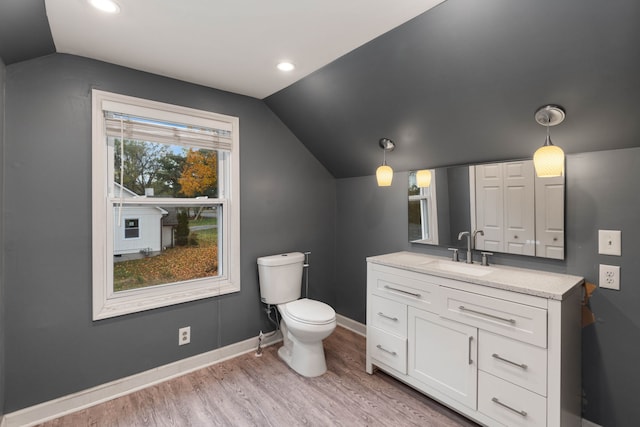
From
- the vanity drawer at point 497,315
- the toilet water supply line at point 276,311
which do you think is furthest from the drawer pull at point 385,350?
the toilet water supply line at point 276,311

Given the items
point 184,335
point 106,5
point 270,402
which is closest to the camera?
point 106,5

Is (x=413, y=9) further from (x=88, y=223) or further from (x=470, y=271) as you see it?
(x=88, y=223)

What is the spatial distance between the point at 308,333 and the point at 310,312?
0.16 m

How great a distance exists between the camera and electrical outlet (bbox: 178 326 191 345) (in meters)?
2.41

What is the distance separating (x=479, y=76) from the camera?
5.65 ft

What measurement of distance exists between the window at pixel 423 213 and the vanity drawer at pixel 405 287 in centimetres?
55

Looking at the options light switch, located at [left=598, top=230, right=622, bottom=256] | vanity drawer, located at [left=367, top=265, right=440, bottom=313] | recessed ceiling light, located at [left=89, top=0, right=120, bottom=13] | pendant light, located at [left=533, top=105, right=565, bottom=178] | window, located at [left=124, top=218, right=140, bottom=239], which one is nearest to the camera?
recessed ceiling light, located at [left=89, top=0, right=120, bottom=13]

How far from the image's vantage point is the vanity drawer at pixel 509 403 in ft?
5.10

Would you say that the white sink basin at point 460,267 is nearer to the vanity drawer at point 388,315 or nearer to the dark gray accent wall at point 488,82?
the vanity drawer at point 388,315

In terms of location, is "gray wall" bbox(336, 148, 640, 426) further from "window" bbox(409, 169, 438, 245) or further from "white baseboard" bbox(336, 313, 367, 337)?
"white baseboard" bbox(336, 313, 367, 337)

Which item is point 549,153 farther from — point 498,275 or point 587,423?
point 587,423

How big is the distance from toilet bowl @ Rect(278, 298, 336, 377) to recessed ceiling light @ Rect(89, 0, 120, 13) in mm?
2125

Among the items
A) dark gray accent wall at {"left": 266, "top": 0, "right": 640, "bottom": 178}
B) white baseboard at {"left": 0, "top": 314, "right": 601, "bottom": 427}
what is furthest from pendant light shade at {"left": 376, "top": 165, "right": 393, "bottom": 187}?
white baseboard at {"left": 0, "top": 314, "right": 601, "bottom": 427}

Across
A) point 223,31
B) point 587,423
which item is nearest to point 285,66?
point 223,31
